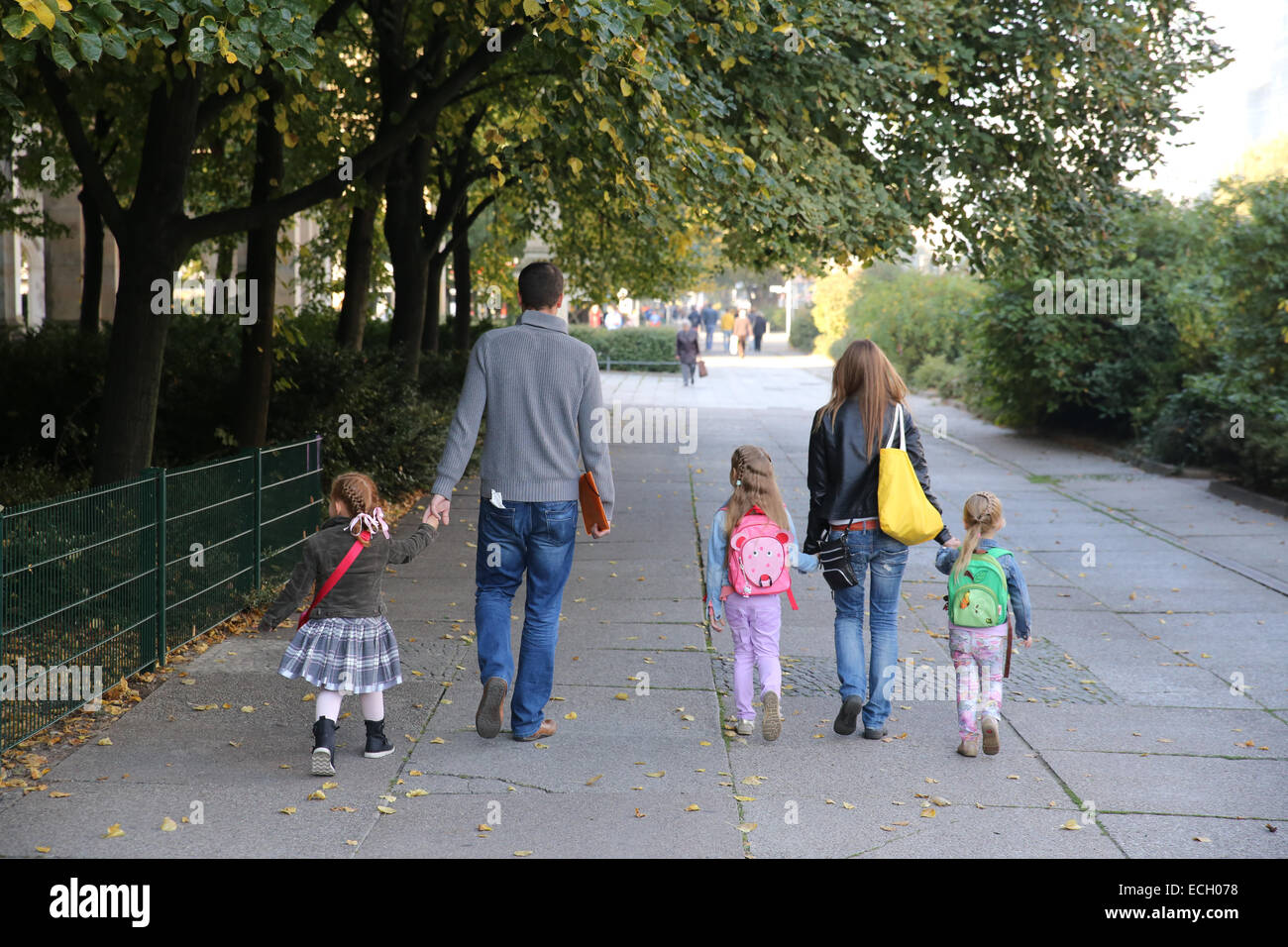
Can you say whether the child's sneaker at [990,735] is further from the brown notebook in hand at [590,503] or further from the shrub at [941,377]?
the shrub at [941,377]

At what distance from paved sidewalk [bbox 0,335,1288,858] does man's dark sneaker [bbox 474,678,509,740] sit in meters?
0.08

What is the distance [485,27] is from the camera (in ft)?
32.5

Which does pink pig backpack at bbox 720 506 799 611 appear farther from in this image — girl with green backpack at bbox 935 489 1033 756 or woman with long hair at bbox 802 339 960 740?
girl with green backpack at bbox 935 489 1033 756

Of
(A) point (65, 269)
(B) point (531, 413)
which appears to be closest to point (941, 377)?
(A) point (65, 269)

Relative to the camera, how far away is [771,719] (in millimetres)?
5801

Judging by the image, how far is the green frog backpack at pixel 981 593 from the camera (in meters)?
5.70

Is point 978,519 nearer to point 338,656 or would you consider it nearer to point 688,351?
point 338,656

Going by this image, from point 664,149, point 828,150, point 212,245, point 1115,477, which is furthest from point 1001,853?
point 212,245

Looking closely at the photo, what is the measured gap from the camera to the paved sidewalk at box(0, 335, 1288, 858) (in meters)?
4.64

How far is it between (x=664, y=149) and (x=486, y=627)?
4.16m

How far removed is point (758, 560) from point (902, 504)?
65 centimetres

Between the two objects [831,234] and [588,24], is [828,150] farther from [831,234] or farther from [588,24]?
[588,24]

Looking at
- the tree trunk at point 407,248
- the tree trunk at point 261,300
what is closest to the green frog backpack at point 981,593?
the tree trunk at point 261,300

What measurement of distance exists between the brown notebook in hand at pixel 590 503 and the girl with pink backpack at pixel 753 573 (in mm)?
555
